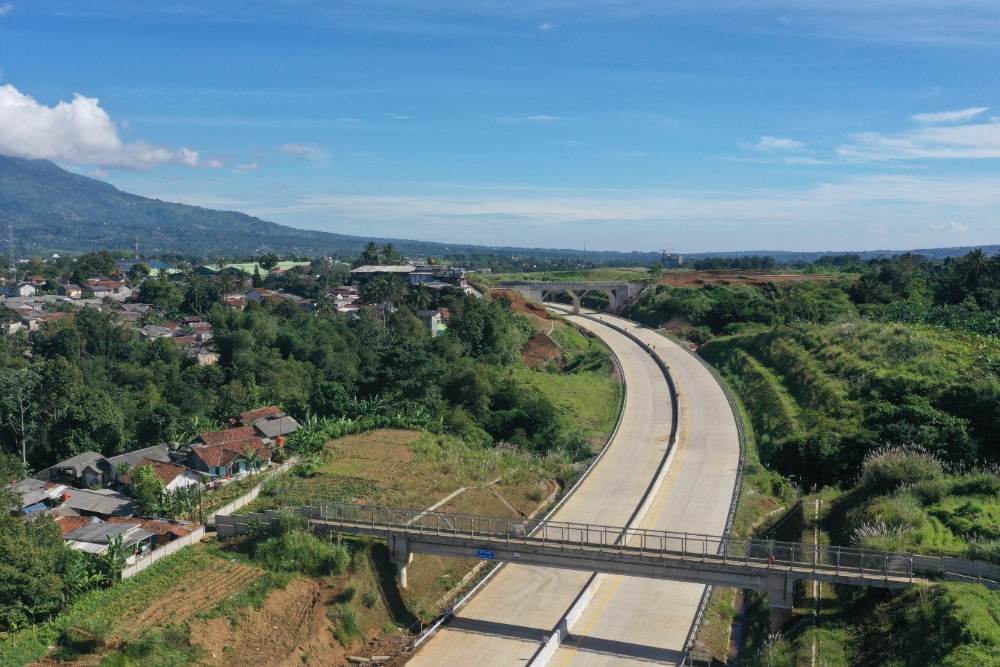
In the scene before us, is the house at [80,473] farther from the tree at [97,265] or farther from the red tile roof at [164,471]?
the tree at [97,265]

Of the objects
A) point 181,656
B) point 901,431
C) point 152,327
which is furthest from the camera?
point 152,327

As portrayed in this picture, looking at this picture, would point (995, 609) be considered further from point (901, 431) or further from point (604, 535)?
point (901, 431)

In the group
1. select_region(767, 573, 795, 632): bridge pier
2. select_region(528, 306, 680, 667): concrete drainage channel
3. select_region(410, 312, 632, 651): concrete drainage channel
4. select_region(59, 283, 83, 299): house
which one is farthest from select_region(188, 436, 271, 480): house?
select_region(59, 283, 83, 299): house

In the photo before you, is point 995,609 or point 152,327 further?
point 152,327

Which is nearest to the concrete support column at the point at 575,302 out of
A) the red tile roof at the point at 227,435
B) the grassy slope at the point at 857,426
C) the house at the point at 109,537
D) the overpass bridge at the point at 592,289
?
the overpass bridge at the point at 592,289

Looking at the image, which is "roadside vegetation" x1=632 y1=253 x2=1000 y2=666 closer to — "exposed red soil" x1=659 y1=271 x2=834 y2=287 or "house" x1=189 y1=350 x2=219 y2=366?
"exposed red soil" x1=659 y1=271 x2=834 y2=287

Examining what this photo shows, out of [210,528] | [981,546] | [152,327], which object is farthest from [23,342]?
[981,546]

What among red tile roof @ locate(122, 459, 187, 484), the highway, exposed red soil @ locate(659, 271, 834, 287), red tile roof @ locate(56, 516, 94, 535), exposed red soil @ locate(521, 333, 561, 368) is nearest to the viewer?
the highway
